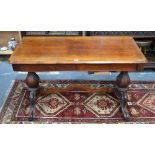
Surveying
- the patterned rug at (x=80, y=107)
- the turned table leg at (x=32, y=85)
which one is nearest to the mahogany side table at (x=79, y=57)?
the turned table leg at (x=32, y=85)

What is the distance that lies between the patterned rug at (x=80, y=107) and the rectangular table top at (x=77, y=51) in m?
0.62

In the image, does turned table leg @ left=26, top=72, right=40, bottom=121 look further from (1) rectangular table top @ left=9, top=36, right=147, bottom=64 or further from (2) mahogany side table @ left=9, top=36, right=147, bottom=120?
(1) rectangular table top @ left=9, top=36, right=147, bottom=64

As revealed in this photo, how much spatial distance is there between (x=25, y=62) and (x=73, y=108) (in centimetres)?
76

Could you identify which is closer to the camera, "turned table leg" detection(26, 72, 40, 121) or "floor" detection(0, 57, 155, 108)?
"turned table leg" detection(26, 72, 40, 121)

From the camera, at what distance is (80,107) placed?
2.37 m

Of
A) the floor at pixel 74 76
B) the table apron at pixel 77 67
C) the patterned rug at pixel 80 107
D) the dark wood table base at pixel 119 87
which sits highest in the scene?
the table apron at pixel 77 67

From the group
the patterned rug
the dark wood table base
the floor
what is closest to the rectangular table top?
the dark wood table base

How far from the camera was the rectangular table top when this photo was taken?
75.2 inches

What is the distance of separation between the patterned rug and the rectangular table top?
62 centimetres

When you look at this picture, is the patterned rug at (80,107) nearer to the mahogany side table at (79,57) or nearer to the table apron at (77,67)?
the mahogany side table at (79,57)

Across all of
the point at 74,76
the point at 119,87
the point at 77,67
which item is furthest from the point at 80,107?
the point at 74,76

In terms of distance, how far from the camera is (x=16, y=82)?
2.84 meters

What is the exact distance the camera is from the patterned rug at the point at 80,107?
2215 millimetres
